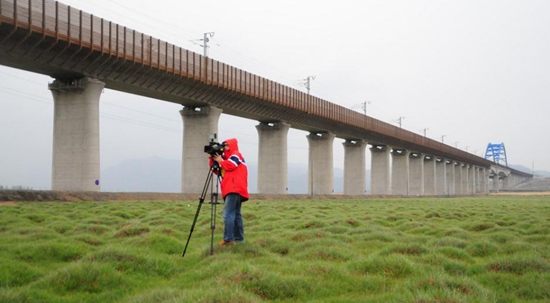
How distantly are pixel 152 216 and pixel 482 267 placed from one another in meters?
11.6

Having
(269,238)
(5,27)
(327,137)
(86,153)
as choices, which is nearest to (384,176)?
(327,137)

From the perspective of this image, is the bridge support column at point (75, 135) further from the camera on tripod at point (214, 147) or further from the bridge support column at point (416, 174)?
the bridge support column at point (416, 174)

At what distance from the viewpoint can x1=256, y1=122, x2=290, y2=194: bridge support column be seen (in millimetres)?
58031

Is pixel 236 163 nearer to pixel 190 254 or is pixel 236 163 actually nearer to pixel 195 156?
pixel 190 254

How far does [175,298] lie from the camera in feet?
18.4

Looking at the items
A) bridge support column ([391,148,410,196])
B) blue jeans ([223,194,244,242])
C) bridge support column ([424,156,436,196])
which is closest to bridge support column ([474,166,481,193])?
bridge support column ([424,156,436,196])

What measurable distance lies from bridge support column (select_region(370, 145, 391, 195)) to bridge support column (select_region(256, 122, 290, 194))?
105 feet

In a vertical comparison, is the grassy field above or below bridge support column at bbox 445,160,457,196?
below

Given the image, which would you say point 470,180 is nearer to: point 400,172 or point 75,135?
point 400,172

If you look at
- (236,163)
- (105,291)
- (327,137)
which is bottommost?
(105,291)

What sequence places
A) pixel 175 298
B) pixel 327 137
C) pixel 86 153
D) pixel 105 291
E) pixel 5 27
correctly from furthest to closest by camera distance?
1. pixel 327 137
2. pixel 86 153
3. pixel 5 27
4. pixel 105 291
5. pixel 175 298

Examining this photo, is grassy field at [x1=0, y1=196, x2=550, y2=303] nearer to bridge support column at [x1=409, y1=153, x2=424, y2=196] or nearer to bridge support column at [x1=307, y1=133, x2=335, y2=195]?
bridge support column at [x1=307, y1=133, x2=335, y2=195]

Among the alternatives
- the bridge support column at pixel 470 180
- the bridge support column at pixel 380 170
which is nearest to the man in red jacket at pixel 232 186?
the bridge support column at pixel 380 170

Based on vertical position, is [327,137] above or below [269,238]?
above
